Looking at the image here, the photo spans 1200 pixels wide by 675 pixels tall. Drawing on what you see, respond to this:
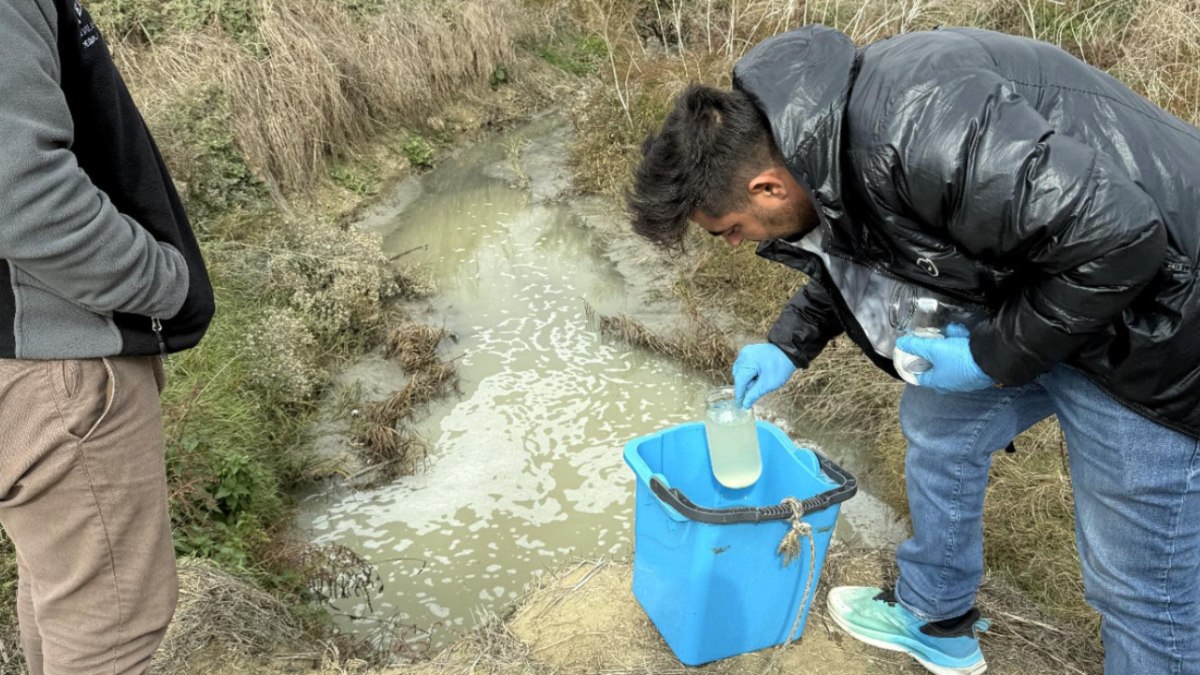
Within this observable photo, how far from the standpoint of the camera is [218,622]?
252 centimetres

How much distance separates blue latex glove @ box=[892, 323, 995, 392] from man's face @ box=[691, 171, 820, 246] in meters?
0.33

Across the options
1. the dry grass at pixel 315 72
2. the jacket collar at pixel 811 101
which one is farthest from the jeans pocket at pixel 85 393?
the dry grass at pixel 315 72

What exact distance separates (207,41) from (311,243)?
2.07 metres

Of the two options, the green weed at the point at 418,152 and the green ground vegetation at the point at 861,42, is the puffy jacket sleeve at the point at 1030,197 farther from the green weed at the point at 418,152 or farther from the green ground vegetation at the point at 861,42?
the green weed at the point at 418,152

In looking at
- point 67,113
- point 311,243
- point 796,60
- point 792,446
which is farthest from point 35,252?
point 311,243

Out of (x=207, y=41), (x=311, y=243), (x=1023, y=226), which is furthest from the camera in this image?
(x=207, y=41)

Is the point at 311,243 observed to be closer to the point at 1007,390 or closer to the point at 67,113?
the point at 67,113

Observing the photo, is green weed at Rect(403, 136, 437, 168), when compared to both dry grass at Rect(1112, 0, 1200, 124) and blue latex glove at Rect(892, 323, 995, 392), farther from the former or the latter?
blue latex glove at Rect(892, 323, 995, 392)

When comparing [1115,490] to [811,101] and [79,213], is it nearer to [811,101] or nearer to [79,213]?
[811,101]

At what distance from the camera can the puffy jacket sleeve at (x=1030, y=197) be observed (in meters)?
1.37

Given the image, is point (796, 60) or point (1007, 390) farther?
point (1007, 390)

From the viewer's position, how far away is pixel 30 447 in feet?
5.01

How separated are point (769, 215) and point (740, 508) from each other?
69 centimetres

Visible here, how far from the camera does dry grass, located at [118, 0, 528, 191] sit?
5.78 meters
